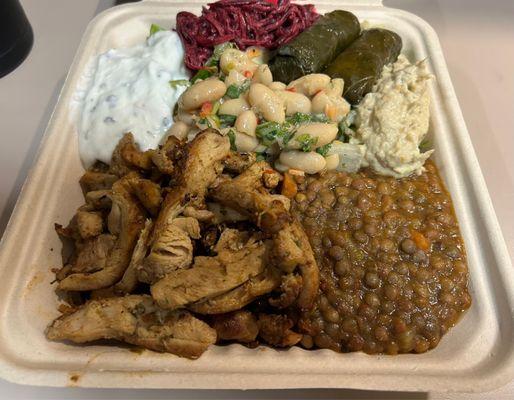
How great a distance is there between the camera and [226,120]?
2.27 metres

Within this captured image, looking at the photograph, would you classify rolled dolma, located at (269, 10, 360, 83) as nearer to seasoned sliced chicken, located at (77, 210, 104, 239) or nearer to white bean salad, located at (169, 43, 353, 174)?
white bean salad, located at (169, 43, 353, 174)

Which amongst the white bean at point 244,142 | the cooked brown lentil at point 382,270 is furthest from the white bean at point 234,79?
the cooked brown lentil at point 382,270

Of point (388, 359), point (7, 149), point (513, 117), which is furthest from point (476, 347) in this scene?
point (7, 149)

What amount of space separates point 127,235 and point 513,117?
2.83 m

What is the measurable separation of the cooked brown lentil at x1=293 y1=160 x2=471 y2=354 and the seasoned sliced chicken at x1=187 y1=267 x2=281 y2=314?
0.96ft

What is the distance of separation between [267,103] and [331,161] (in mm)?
436

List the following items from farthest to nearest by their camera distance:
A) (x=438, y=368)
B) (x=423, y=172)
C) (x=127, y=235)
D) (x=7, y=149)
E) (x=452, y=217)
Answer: (x=7, y=149)
(x=423, y=172)
(x=452, y=217)
(x=127, y=235)
(x=438, y=368)

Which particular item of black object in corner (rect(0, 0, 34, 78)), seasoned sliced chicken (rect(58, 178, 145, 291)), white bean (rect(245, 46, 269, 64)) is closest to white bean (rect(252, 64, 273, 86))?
white bean (rect(245, 46, 269, 64))

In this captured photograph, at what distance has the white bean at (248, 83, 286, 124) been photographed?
84.7 inches

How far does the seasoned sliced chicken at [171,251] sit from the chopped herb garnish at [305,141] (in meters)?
0.70

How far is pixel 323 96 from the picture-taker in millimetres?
2258

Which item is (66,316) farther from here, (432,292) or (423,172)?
(423,172)

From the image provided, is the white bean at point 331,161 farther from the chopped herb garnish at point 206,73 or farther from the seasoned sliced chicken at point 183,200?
the chopped herb garnish at point 206,73

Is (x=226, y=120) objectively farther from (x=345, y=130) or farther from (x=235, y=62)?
(x=345, y=130)
